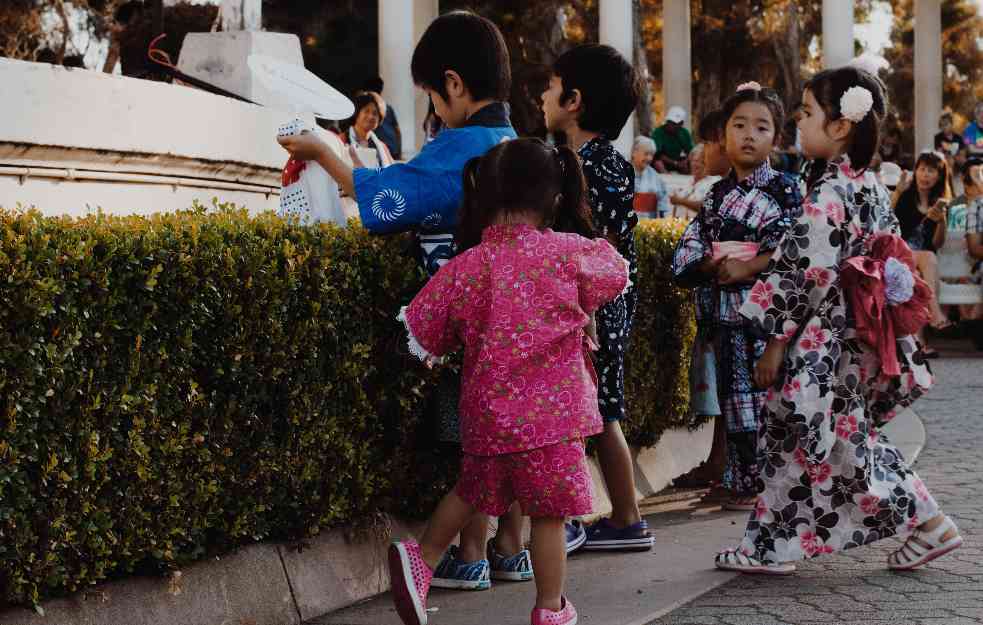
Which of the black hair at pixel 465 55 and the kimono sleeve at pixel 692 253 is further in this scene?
the kimono sleeve at pixel 692 253

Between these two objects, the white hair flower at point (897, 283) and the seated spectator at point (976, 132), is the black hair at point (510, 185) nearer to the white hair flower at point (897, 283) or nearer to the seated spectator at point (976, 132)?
the white hair flower at point (897, 283)

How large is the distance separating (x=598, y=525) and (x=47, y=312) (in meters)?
2.83

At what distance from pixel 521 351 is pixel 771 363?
1416mm

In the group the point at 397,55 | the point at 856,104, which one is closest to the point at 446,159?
the point at 856,104

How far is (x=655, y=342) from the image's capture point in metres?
7.15

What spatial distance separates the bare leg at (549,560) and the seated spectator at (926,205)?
1186cm

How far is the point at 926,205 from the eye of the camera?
15.7m

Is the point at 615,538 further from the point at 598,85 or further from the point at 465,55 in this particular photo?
the point at 465,55

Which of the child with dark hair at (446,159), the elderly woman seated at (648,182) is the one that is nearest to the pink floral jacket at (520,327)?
the child with dark hair at (446,159)

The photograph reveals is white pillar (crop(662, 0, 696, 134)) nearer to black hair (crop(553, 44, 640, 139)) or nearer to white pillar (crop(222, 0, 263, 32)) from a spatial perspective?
white pillar (crop(222, 0, 263, 32))

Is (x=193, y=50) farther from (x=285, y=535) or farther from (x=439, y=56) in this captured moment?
(x=285, y=535)

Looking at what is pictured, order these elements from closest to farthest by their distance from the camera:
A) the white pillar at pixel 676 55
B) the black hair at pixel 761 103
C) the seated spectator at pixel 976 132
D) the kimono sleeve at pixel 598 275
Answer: the kimono sleeve at pixel 598 275, the black hair at pixel 761 103, the seated spectator at pixel 976 132, the white pillar at pixel 676 55

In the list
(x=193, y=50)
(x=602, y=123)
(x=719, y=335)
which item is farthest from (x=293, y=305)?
(x=193, y=50)

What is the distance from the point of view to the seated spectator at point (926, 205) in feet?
50.6
